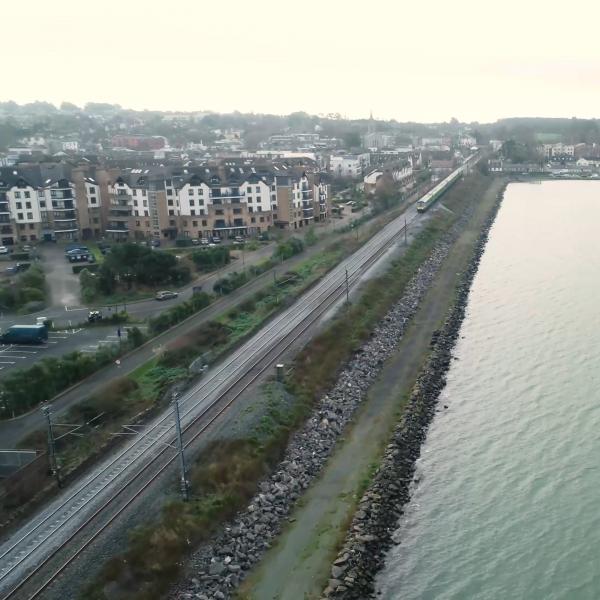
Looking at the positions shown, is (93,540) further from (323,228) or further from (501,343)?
(323,228)

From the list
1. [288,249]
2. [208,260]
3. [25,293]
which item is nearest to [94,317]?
[25,293]

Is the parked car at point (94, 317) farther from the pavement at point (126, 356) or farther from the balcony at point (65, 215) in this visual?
the balcony at point (65, 215)

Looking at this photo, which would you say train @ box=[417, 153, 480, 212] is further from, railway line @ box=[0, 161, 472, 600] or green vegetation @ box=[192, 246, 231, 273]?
railway line @ box=[0, 161, 472, 600]

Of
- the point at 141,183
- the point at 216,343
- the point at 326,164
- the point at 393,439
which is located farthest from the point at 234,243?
the point at 326,164

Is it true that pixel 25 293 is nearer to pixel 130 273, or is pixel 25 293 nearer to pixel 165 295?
pixel 130 273

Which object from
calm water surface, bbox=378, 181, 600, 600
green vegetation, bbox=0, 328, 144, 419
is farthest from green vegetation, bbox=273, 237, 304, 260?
green vegetation, bbox=0, 328, 144, 419

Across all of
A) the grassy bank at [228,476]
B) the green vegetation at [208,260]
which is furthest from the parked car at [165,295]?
→ the green vegetation at [208,260]
